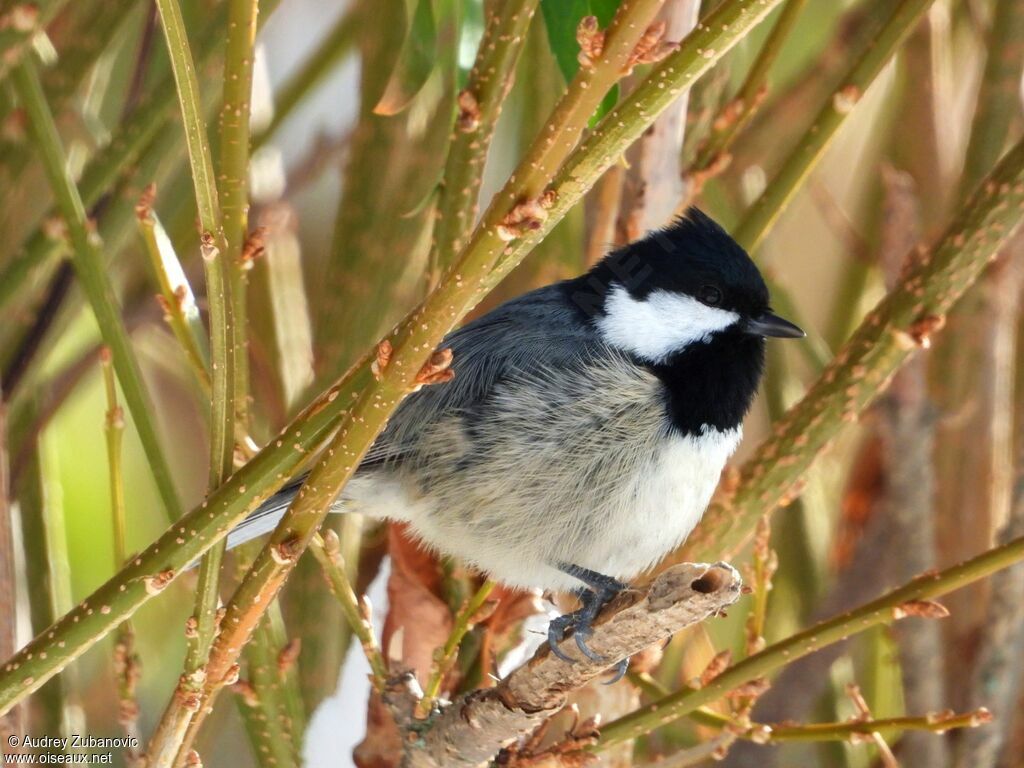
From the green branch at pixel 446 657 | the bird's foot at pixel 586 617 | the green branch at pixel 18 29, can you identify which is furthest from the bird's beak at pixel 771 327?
the green branch at pixel 18 29

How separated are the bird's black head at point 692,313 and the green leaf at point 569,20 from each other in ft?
1.79

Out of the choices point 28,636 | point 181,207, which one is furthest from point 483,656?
point 181,207

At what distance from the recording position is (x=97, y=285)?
1.61 meters

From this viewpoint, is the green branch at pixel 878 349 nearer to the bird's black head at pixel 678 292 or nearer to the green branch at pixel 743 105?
the bird's black head at pixel 678 292

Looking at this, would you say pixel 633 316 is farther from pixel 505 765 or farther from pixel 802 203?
pixel 802 203

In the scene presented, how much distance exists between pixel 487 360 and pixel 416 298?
45cm

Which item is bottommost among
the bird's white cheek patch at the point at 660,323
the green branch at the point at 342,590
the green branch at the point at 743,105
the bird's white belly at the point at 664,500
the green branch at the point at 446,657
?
the green branch at the point at 446,657

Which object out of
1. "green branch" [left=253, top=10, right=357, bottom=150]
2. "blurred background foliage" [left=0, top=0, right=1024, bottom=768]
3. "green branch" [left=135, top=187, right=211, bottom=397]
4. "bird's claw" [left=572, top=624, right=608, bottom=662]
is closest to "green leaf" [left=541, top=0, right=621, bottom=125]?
"blurred background foliage" [left=0, top=0, right=1024, bottom=768]

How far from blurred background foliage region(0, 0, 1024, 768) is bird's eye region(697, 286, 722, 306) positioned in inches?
6.0

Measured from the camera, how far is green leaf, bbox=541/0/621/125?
1549mm

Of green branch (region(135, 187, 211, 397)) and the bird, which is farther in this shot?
the bird

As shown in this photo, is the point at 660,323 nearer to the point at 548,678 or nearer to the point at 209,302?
the point at 548,678

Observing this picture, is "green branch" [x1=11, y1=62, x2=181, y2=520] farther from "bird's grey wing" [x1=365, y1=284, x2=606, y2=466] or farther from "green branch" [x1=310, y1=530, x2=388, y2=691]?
"bird's grey wing" [x1=365, y1=284, x2=606, y2=466]

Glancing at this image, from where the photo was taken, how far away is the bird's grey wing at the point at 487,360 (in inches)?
80.4
